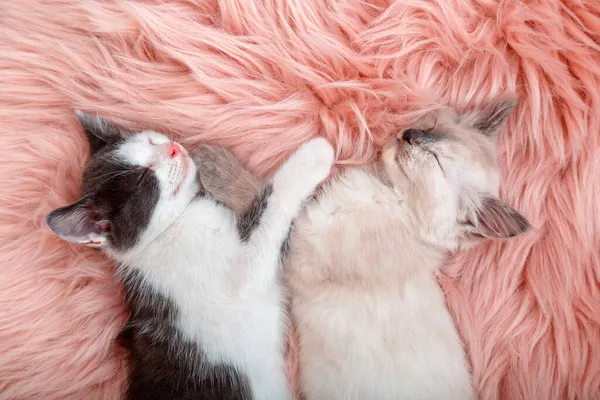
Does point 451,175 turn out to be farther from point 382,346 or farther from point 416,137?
point 382,346

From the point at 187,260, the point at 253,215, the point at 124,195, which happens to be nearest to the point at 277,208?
the point at 253,215

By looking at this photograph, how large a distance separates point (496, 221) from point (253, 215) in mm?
507

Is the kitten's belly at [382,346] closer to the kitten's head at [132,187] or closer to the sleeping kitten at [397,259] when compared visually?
the sleeping kitten at [397,259]

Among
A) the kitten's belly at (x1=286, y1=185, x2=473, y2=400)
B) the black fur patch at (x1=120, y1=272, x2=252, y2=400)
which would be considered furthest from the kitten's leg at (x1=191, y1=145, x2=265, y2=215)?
the black fur patch at (x1=120, y1=272, x2=252, y2=400)

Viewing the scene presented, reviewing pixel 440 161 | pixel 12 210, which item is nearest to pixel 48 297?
pixel 12 210

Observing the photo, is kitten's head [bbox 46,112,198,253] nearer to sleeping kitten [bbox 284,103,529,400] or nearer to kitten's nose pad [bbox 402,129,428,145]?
sleeping kitten [bbox 284,103,529,400]

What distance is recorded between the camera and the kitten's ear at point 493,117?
0.93 metres

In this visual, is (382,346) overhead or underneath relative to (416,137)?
underneath

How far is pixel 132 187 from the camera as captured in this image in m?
0.94

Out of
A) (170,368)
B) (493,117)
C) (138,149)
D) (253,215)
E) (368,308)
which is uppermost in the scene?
(493,117)

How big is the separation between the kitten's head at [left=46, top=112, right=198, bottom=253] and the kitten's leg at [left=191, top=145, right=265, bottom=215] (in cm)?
3

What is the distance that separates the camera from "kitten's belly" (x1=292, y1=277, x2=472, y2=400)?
906 mm

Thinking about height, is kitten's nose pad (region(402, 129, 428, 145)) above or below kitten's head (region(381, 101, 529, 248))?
above

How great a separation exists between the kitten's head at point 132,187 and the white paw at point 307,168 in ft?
0.68
